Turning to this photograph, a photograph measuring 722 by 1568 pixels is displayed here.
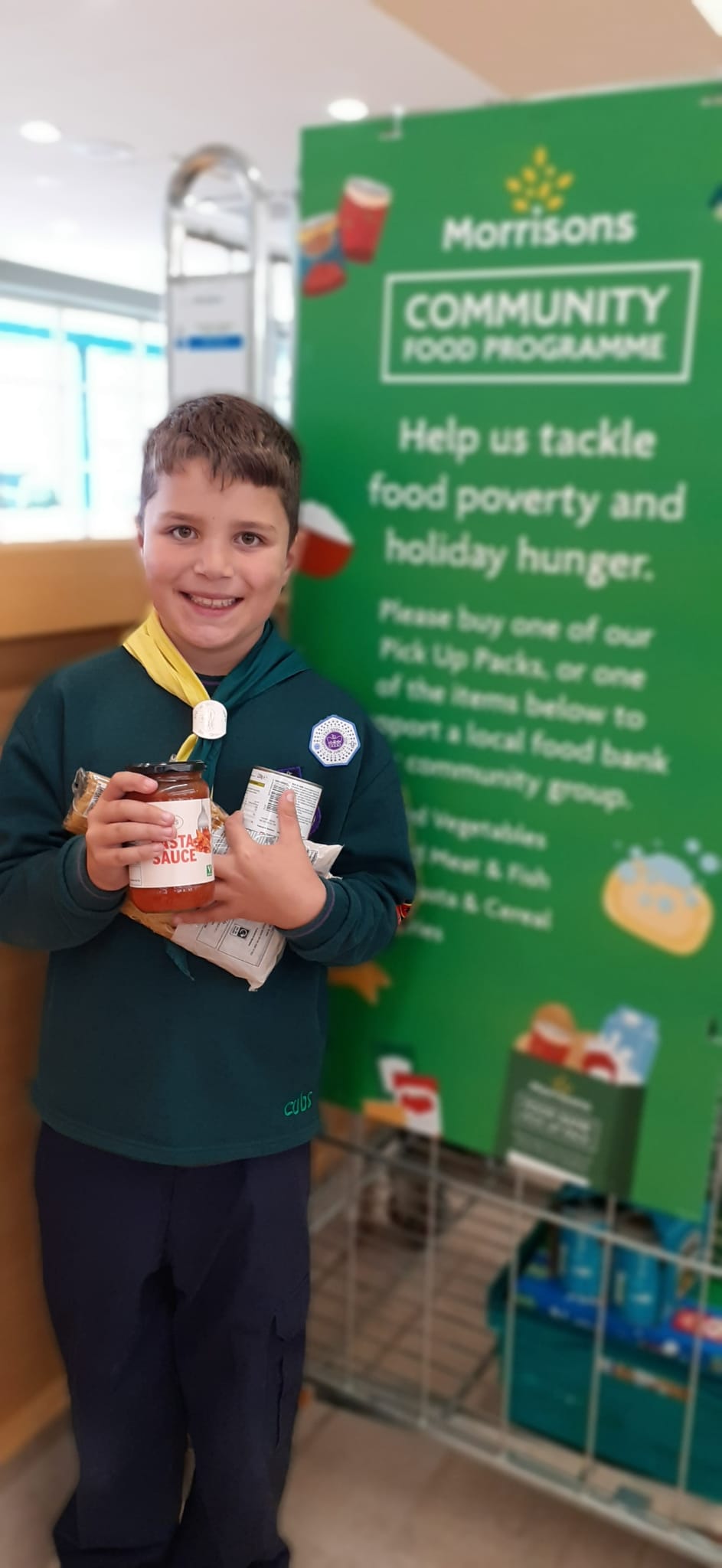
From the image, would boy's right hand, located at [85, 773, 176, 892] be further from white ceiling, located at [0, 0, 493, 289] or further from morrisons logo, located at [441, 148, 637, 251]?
white ceiling, located at [0, 0, 493, 289]

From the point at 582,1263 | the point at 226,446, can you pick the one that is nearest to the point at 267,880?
the point at 226,446

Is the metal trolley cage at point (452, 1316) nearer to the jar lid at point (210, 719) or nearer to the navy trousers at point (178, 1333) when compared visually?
the navy trousers at point (178, 1333)

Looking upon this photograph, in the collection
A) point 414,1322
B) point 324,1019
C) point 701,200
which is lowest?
point 414,1322

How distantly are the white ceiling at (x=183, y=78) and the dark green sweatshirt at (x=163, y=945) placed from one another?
3.81 meters

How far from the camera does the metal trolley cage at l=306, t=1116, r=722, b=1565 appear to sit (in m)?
1.64

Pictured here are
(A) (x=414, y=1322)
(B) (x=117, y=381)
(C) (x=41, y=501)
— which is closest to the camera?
(A) (x=414, y=1322)

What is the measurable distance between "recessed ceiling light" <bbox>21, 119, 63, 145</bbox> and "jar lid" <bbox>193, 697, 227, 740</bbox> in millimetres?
7330

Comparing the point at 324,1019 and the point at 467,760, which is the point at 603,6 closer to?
the point at 467,760

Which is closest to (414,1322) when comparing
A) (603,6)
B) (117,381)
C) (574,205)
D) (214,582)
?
(214,582)

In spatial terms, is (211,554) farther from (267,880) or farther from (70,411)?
(70,411)

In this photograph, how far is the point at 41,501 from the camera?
433 inches

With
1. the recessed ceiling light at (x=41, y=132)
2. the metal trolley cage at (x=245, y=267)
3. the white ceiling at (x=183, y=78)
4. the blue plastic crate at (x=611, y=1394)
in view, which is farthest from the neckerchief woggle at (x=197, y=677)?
the recessed ceiling light at (x=41, y=132)

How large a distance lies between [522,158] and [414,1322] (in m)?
1.86

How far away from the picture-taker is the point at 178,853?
1.11m
